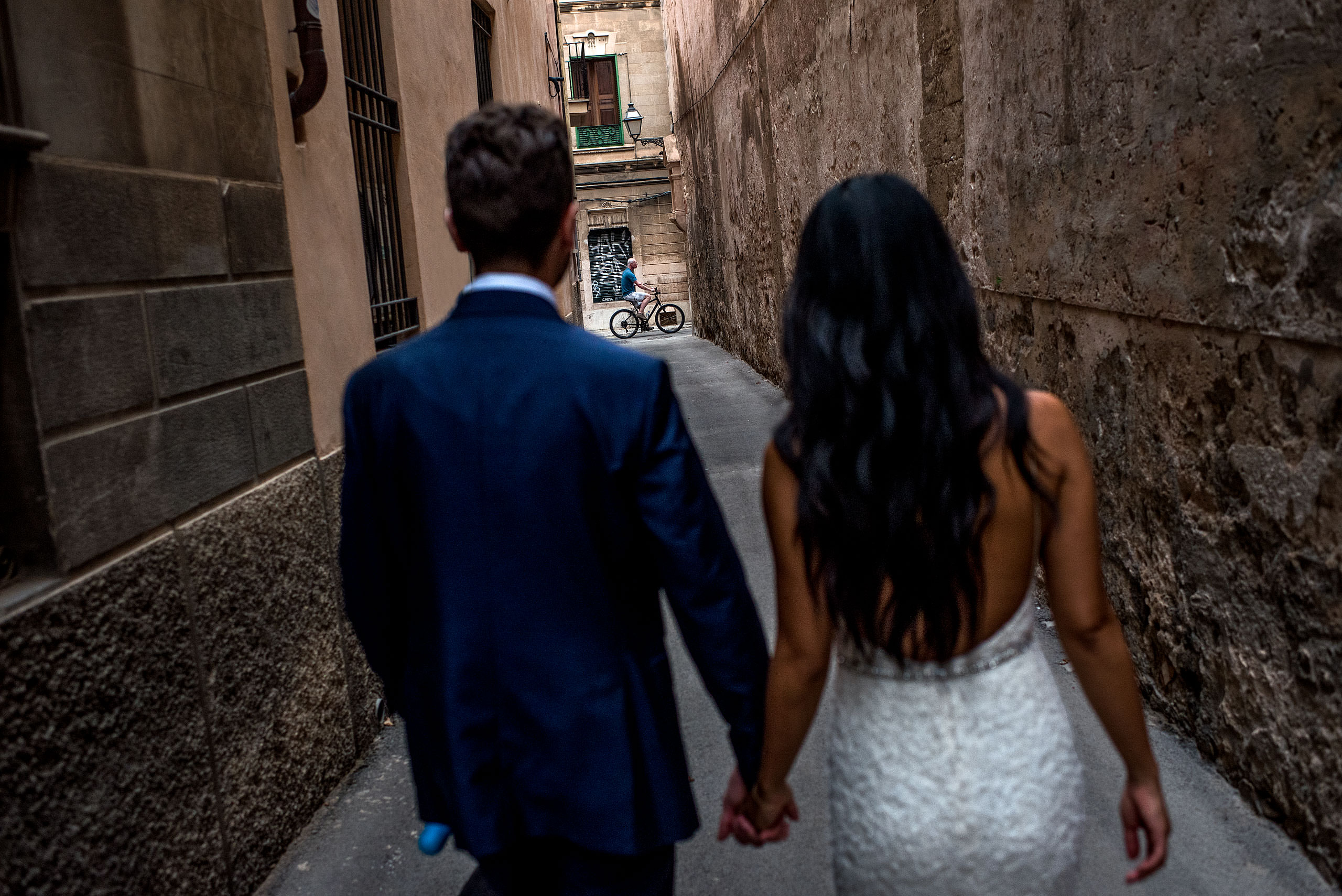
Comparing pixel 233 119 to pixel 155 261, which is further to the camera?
pixel 233 119

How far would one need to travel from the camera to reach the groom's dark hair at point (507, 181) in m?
1.67

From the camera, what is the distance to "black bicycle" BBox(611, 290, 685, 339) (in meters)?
24.2

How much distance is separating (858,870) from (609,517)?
0.59 metres

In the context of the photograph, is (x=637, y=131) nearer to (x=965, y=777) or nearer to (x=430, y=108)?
(x=430, y=108)

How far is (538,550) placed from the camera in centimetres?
163

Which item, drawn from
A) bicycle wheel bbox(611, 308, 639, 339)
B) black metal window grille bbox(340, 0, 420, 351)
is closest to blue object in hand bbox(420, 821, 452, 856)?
black metal window grille bbox(340, 0, 420, 351)

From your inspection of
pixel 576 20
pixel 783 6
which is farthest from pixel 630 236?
pixel 783 6

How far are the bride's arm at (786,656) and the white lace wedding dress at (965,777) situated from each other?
0.08 metres

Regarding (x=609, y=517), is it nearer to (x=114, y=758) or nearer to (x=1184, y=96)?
(x=114, y=758)

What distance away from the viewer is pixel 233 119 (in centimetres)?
317

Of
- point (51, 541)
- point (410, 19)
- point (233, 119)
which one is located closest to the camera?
point (51, 541)

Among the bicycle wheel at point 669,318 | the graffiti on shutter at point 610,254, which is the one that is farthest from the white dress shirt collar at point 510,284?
the graffiti on shutter at point 610,254

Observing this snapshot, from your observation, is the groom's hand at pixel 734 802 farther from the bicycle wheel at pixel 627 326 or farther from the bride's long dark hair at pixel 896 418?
the bicycle wheel at pixel 627 326

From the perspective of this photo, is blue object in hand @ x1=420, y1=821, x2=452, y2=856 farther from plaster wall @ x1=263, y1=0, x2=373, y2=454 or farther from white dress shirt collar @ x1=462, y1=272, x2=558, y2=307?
plaster wall @ x1=263, y1=0, x2=373, y2=454
